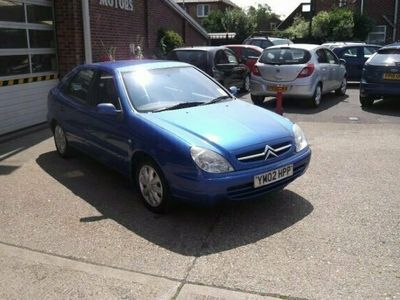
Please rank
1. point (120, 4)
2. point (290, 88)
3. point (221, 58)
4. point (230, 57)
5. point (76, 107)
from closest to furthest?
point (76, 107) < point (290, 88) < point (120, 4) < point (221, 58) < point (230, 57)

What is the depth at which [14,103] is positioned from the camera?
9.56 metres

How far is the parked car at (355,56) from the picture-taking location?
54.4ft

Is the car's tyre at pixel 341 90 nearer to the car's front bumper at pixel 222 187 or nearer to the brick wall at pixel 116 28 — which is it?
the brick wall at pixel 116 28

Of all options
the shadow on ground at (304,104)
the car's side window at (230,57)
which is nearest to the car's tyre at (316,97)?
the shadow on ground at (304,104)

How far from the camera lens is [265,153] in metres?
4.68

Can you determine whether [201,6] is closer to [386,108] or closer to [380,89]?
[386,108]

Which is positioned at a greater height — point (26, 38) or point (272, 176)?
point (26, 38)

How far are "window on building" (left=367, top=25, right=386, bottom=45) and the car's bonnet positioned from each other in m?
28.3

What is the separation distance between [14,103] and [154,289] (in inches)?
279

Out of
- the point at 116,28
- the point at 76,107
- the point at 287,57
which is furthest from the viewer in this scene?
the point at 116,28

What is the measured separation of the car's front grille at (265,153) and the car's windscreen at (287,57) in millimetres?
7008

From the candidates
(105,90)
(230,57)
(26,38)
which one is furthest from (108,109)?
(230,57)

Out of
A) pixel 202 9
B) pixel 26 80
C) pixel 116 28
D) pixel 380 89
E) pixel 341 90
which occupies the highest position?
pixel 202 9

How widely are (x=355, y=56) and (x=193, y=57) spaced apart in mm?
6743
